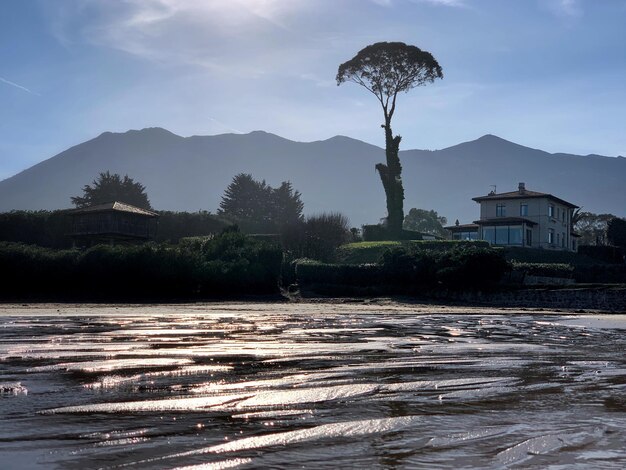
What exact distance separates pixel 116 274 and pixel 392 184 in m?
34.4

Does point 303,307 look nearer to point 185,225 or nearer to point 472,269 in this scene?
point 472,269

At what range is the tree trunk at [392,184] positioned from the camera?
66.4 m

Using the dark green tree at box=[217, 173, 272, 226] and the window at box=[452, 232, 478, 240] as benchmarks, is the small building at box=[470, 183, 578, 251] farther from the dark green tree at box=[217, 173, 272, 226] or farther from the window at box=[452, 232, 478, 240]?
the dark green tree at box=[217, 173, 272, 226]

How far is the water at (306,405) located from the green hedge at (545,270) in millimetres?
31078

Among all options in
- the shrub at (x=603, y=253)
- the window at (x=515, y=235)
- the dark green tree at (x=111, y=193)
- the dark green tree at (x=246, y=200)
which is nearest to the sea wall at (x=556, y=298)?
the window at (x=515, y=235)

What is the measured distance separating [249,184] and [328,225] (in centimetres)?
4526

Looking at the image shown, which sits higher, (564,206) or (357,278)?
(564,206)

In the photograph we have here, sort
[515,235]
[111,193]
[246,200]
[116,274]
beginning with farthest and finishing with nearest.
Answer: [246,200], [111,193], [515,235], [116,274]

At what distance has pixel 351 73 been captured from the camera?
6881 centimetres

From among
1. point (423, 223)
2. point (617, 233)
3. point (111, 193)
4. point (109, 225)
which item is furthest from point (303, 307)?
point (423, 223)

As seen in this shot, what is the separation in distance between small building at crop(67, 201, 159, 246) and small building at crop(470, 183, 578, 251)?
29539 millimetres

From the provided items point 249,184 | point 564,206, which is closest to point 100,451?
point 564,206

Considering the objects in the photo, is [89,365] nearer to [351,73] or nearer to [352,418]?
[352,418]

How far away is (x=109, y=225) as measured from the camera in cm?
5409
